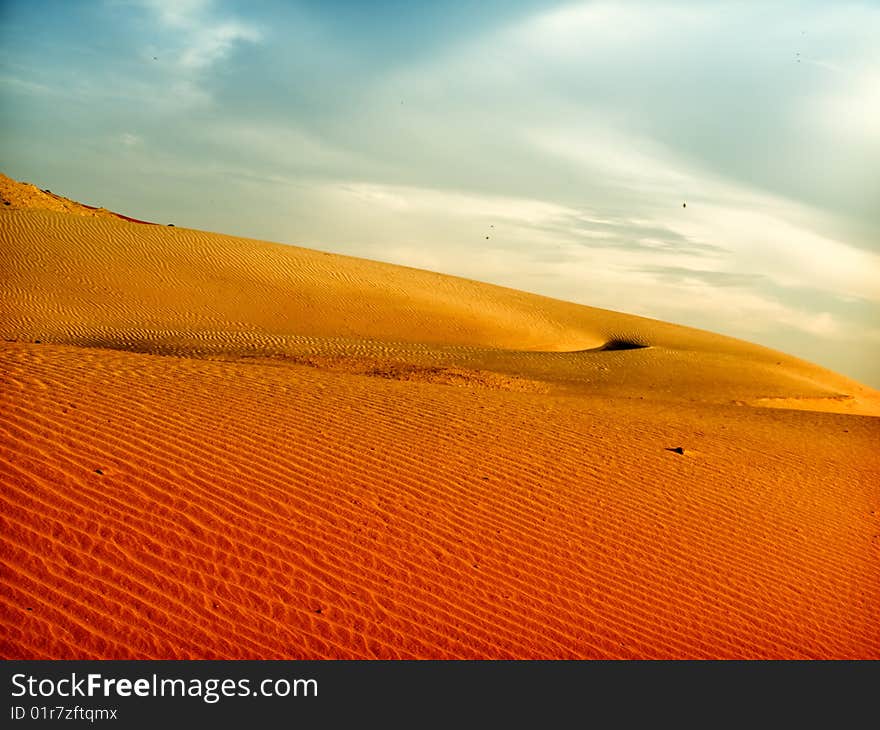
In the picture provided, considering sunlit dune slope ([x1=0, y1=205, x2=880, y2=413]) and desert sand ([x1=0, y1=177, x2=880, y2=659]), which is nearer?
desert sand ([x1=0, y1=177, x2=880, y2=659])

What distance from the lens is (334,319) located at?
106 feet

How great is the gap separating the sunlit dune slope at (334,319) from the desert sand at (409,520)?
553 centimetres

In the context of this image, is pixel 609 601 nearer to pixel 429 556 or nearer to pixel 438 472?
pixel 429 556

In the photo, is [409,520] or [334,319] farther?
[334,319]

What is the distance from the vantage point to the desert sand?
6582mm

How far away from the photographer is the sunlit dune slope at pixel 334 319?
24562mm

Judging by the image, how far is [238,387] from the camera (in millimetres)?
13320

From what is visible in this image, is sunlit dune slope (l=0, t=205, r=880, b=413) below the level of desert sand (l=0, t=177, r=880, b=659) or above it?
above

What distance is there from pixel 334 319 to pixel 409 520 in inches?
956

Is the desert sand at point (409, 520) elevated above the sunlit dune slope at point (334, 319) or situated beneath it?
situated beneath

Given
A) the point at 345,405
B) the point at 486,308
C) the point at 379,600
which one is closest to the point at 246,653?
the point at 379,600

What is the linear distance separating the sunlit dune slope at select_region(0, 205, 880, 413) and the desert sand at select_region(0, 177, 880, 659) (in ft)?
18.1

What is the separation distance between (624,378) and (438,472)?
15511 millimetres

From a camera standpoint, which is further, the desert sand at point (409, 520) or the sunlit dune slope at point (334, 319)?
the sunlit dune slope at point (334, 319)
